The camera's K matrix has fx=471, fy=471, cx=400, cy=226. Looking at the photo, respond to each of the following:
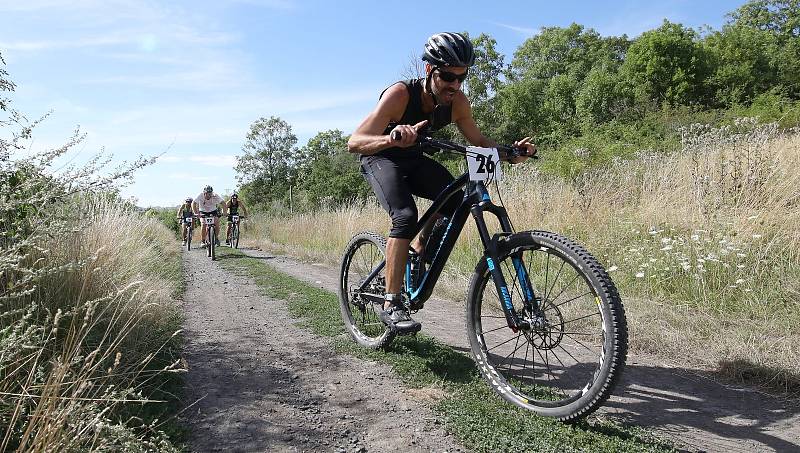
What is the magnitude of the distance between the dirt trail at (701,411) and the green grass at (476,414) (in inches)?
9.9

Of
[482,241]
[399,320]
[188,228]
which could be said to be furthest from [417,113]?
[188,228]

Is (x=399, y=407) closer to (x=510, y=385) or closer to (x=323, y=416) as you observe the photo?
(x=323, y=416)

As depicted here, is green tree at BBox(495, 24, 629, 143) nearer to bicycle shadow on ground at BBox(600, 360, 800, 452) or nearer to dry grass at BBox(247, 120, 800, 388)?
dry grass at BBox(247, 120, 800, 388)

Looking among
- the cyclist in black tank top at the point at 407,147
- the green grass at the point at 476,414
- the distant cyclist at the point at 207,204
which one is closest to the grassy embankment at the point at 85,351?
the green grass at the point at 476,414

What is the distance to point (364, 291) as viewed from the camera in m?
4.05

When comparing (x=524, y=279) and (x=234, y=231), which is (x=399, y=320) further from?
(x=234, y=231)

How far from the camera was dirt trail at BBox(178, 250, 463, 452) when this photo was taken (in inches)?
88.3

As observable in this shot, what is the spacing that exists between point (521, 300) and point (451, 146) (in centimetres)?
101

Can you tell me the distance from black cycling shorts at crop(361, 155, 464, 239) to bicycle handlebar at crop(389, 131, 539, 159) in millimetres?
384

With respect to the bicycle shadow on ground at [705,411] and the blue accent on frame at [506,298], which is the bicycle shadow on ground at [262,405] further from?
the bicycle shadow on ground at [705,411]

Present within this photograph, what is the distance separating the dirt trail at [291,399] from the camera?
224 cm

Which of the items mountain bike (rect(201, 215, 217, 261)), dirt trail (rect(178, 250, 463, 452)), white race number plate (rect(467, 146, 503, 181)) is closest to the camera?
dirt trail (rect(178, 250, 463, 452))

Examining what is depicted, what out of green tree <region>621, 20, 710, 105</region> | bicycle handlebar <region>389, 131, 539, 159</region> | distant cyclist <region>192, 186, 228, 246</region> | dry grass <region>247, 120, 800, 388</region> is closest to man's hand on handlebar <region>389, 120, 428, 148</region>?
bicycle handlebar <region>389, 131, 539, 159</region>

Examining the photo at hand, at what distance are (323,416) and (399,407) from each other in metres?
0.41
